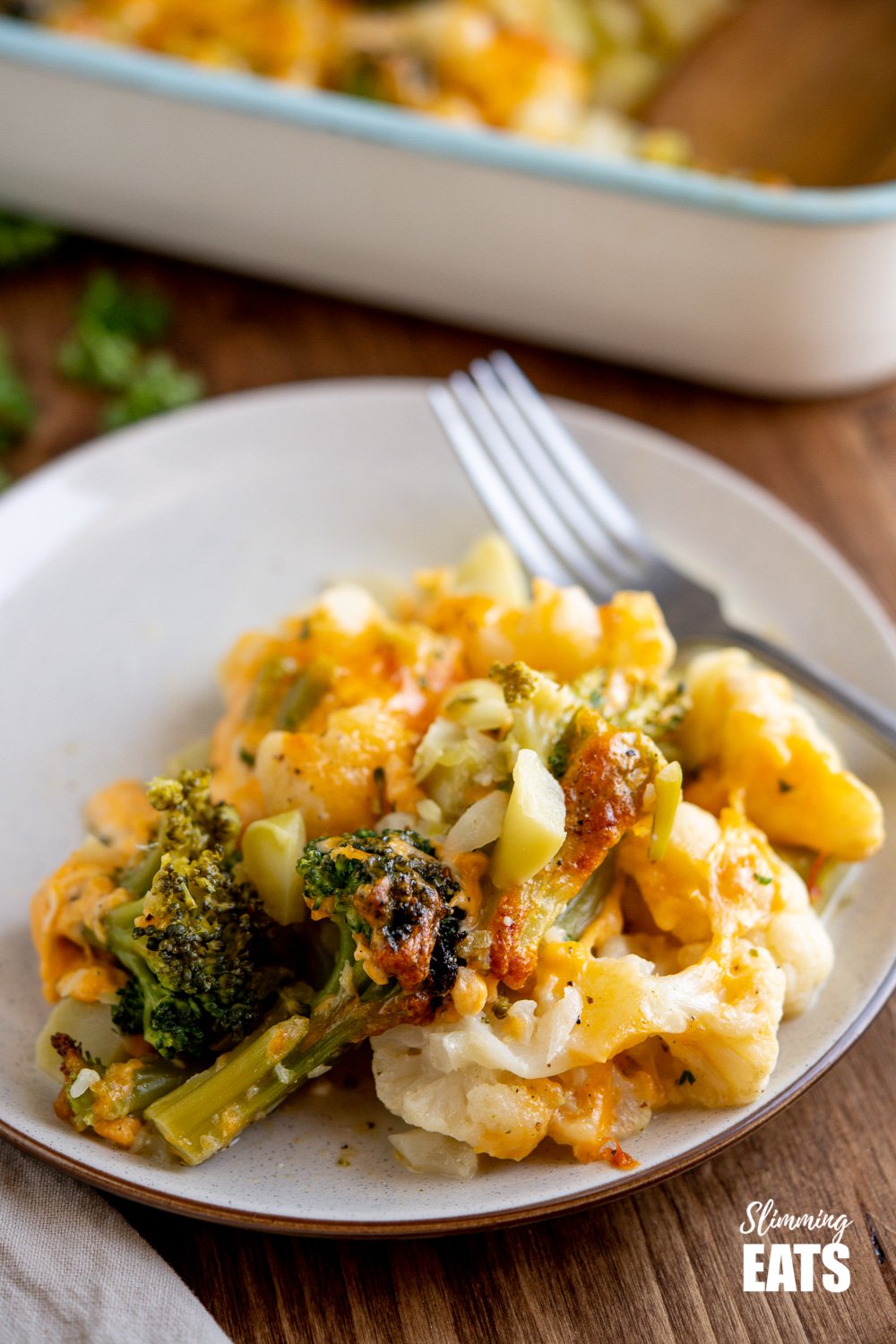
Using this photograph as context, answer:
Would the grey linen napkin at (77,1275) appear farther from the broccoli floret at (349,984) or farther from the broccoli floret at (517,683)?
the broccoli floret at (517,683)

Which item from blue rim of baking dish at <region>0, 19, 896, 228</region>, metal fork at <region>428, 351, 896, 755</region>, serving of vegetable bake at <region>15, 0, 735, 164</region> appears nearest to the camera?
metal fork at <region>428, 351, 896, 755</region>

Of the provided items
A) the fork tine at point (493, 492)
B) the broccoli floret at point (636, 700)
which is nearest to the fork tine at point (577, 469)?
the fork tine at point (493, 492)

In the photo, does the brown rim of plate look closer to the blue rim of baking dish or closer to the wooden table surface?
the wooden table surface

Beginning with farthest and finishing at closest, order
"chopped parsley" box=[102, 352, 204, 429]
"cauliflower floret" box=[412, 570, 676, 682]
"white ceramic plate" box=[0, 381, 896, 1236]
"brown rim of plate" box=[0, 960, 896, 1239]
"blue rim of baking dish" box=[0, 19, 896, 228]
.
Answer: "chopped parsley" box=[102, 352, 204, 429] < "blue rim of baking dish" box=[0, 19, 896, 228] < "cauliflower floret" box=[412, 570, 676, 682] < "white ceramic plate" box=[0, 381, 896, 1236] < "brown rim of plate" box=[0, 960, 896, 1239]

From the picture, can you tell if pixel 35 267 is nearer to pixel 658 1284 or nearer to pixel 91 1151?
pixel 91 1151

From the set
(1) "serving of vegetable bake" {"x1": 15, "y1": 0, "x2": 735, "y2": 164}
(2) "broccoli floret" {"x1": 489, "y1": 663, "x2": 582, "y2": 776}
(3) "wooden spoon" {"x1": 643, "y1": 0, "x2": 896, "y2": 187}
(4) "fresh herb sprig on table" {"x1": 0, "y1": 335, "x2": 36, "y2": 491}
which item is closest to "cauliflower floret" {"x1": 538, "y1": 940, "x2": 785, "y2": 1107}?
(2) "broccoli floret" {"x1": 489, "y1": 663, "x2": 582, "y2": 776}

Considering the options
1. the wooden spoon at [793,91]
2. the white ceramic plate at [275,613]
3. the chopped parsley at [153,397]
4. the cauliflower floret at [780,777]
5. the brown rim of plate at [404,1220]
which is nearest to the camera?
the brown rim of plate at [404,1220]
